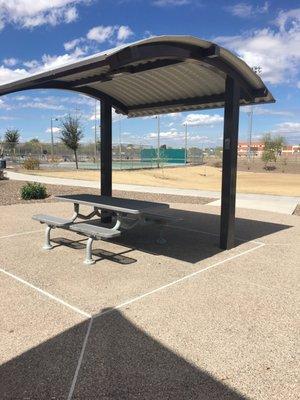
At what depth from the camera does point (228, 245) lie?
703cm

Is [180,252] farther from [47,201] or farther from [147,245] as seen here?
[47,201]

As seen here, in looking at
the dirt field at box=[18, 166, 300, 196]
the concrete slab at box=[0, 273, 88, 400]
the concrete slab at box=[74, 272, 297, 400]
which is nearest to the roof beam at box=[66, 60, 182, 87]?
the concrete slab at box=[74, 272, 297, 400]

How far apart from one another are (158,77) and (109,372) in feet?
18.7

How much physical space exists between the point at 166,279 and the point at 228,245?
2.07 metres

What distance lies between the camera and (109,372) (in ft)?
10.3

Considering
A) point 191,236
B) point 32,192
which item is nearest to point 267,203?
point 191,236

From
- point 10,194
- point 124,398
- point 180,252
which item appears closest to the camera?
point 124,398

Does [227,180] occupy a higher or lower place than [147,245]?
higher

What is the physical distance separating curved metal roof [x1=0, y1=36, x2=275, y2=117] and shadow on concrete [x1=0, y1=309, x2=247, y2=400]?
3.17 m

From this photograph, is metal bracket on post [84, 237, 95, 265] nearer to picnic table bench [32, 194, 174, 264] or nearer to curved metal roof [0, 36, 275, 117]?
picnic table bench [32, 194, 174, 264]

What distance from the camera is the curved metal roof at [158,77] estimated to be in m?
5.25

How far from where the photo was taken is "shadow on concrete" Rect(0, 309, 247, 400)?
9.42 feet

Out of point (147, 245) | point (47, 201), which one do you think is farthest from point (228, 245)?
point (47, 201)

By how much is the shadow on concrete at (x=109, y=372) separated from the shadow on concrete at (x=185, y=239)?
248 centimetres
